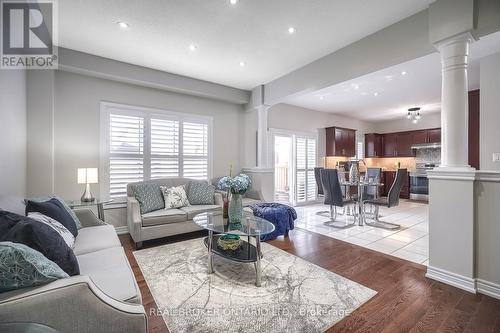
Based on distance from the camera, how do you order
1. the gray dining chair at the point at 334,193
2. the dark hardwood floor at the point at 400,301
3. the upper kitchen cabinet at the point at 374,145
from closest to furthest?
the dark hardwood floor at the point at 400,301 < the gray dining chair at the point at 334,193 < the upper kitchen cabinet at the point at 374,145

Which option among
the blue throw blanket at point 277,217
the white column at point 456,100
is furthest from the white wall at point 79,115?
the white column at point 456,100

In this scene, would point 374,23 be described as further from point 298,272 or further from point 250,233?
point 298,272

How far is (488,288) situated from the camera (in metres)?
2.15

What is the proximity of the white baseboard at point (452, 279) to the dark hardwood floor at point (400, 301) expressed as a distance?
2.2 inches

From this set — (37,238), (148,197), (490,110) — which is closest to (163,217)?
(148,197)

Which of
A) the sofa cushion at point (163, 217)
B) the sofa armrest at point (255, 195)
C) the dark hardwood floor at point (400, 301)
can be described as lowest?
the dark hardwood floor at point (400, 301)

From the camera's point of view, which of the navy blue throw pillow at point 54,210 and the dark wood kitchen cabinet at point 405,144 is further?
the dark wood kitchen cabinet at point 405,144

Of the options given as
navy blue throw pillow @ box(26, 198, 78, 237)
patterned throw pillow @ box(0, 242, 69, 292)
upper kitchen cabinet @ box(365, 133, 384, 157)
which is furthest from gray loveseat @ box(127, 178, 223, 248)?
upper kitchen cabinet @ box(365, 133, 384, 157)

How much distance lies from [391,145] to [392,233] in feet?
17.9

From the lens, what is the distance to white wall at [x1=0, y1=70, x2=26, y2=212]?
7.35ft

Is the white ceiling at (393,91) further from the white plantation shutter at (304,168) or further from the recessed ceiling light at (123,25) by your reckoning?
the recessed ceiling light at (123,25)

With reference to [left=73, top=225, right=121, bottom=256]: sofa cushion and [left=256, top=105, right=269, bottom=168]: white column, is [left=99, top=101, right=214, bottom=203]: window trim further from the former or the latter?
[left=73, top=225, right=121, bottom=256]: sofa cushion

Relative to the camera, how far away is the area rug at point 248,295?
1.74m

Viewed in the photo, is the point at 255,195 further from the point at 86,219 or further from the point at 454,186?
the point at 454,186
